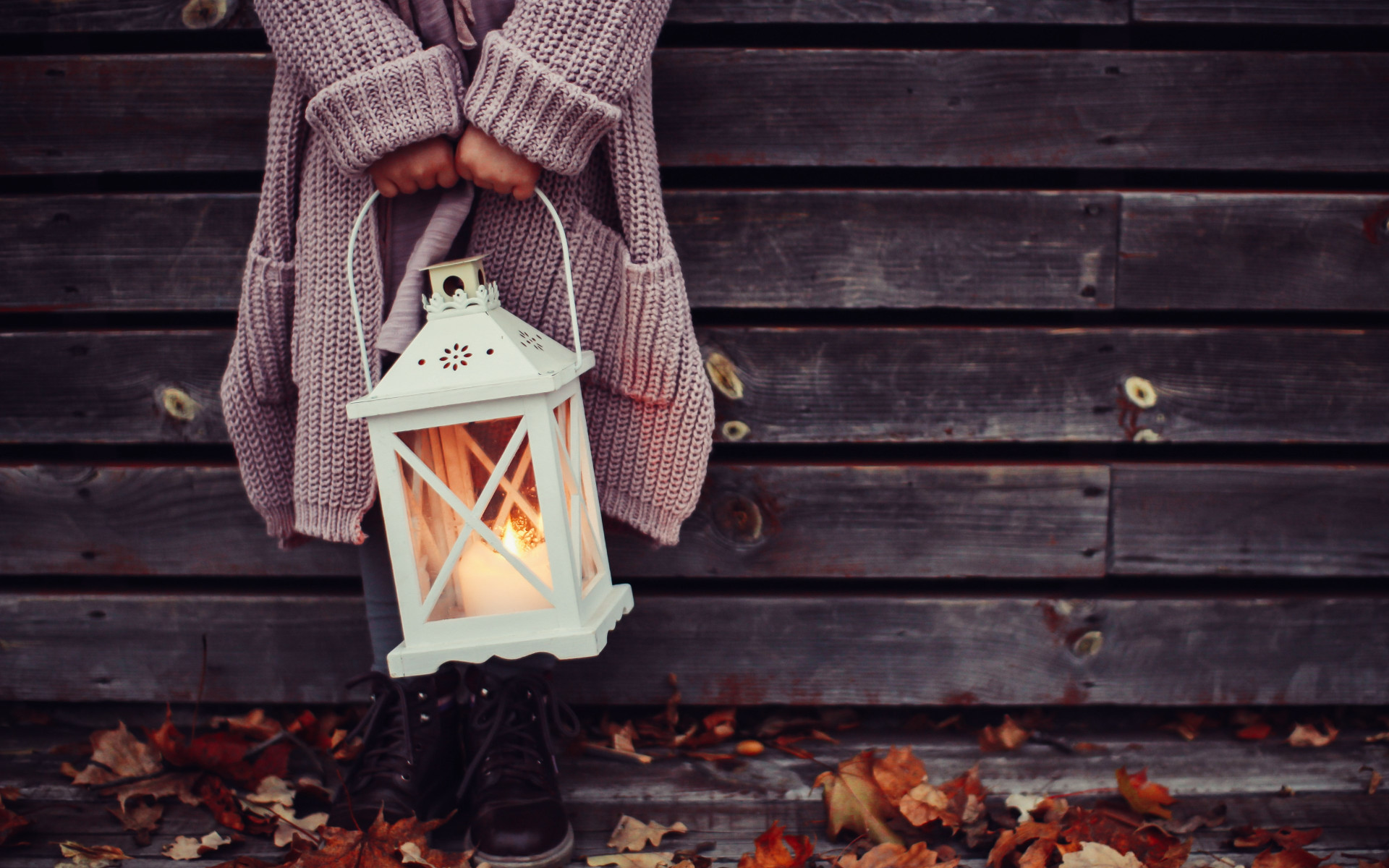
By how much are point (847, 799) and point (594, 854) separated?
0.42m

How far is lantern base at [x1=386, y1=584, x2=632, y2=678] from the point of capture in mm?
1025

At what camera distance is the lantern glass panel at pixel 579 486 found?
1092mm

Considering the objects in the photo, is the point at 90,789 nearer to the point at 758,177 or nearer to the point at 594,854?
the point at 594,854

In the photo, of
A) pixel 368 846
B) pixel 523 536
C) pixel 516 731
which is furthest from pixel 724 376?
pixel 368 846

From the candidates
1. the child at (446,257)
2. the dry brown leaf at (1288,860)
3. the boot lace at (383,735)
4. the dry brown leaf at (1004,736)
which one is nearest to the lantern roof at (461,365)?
the child at (446,257)

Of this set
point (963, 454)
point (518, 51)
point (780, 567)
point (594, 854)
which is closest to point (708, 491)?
point (780, 567)

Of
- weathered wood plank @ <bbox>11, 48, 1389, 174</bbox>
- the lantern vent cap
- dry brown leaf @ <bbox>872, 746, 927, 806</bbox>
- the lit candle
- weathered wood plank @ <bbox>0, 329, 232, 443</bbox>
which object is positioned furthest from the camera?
weathered wood plank @ <bbox>0, 329, 232, 443</bbox>

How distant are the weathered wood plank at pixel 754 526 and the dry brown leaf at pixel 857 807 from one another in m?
0.40

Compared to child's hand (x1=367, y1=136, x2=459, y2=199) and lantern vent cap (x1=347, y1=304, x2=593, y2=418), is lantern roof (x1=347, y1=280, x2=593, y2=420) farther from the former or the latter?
child's hand (x1=367, y1=136, x2=459, y2=199)

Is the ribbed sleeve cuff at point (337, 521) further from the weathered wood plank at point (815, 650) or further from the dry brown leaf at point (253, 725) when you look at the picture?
the dry brown leaf at point (253, 725)

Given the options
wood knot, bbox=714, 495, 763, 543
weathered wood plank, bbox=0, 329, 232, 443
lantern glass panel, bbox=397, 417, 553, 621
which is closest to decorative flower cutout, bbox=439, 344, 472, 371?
lantern glass panel, bbox=397, 417, 553, 621

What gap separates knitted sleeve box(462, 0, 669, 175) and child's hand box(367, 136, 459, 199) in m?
0.06

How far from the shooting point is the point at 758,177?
1595 mm

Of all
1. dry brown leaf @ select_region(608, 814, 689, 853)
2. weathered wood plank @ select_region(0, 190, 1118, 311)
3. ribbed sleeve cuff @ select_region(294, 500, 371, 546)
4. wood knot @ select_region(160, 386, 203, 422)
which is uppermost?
weathered wood plank @ select_region(0, 190, 1118, 311)
